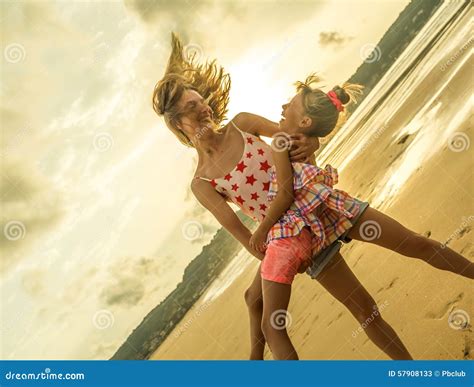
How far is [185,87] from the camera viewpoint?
7.39 feet

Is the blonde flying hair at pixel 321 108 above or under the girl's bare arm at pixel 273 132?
above

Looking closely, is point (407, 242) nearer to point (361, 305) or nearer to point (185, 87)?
point (361, 305)

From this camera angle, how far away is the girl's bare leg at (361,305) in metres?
2.11

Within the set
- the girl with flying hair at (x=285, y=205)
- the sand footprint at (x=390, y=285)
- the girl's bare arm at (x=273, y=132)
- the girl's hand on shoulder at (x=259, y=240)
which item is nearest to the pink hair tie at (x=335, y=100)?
the girl with flying hair at (x=285, y=205)

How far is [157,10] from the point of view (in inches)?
107

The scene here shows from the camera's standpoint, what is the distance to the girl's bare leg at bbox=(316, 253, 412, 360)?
2.11m

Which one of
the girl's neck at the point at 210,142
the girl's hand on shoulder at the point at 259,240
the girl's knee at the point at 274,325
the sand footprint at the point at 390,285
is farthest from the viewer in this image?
the sand footprint at the point at 390,285

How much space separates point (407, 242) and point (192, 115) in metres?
0.82

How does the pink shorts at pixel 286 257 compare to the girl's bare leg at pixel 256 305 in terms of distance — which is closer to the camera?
the pink shorts at pixel 286 257

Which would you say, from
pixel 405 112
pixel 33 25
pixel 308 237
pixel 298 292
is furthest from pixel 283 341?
pixel 33 25

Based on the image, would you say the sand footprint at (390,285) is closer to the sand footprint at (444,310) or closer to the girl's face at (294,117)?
the sand footprint at (444,310)

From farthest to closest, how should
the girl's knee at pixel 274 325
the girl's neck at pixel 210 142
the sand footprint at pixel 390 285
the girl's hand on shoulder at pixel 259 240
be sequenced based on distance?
the sand footprint at pixel 390 285 < the girl's neck at pixel 210 142 < the girl's hand on shoulder at pixel 259 240 < the girl's knee at pixel 274 325

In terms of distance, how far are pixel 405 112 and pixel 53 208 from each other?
154 cm

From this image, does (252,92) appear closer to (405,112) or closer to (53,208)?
(405,112)
